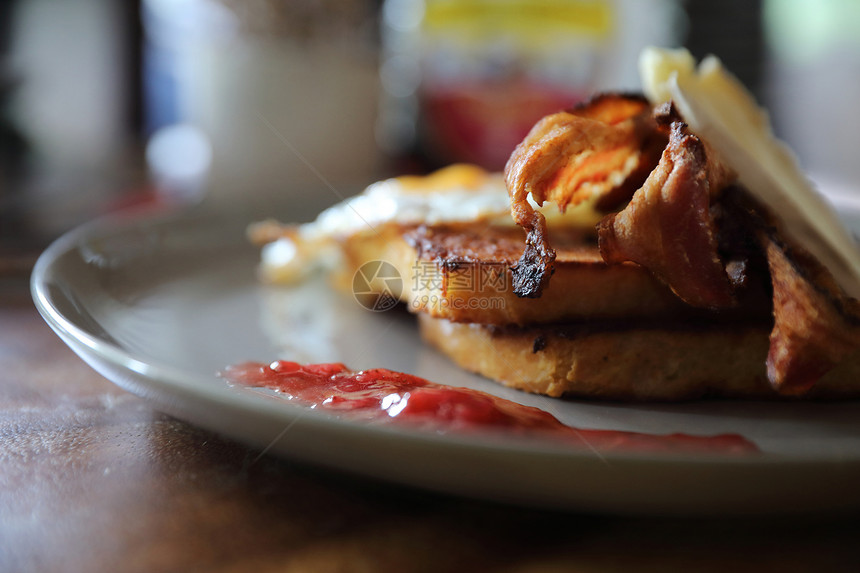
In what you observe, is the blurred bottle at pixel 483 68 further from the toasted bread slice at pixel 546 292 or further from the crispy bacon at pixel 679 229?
the crispy bacon at pixel 679 229

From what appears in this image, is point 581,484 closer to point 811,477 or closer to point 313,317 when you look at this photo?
point 811,477

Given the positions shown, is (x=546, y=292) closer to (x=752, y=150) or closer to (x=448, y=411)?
(x=448, y=411)

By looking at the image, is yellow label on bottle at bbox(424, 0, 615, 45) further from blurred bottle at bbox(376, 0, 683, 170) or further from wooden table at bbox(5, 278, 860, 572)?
wooden table at bbox(5, 278, 860, 572)

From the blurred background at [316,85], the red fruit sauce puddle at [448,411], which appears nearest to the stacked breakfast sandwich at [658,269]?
the red fruit sauce puddle at [448,411]

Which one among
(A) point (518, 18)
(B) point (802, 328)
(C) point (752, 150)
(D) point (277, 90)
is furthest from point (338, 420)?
(A) point (518, 18)

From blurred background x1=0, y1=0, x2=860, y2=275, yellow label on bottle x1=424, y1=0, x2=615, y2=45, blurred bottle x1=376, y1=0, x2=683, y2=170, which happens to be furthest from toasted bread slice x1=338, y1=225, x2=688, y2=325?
yellow label on bottle x1=424, y1=0, x2=615, y2=45
